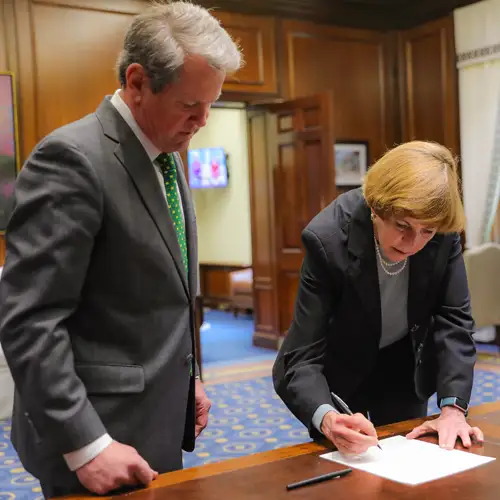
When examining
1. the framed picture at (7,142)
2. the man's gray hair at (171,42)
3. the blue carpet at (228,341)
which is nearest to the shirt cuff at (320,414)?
the man's gray hair at (171,42)

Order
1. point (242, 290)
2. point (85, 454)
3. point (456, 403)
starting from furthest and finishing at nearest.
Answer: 1. point (242, 290)
2. point (456, 403)
3. point (85, 454)

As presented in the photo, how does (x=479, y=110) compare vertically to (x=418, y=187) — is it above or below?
above

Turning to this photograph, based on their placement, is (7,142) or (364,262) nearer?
(364,262)

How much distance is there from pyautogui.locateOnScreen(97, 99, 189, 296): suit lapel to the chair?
25.8 ft

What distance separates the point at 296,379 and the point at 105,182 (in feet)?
2.37

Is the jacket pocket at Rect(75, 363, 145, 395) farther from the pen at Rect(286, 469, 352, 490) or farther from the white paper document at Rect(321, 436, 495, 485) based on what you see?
the white paper document at Rect(321, 436, 495, 485)

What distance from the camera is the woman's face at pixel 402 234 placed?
5.47 feet

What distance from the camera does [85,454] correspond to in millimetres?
1271

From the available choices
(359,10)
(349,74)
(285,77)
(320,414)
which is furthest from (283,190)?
(320,414)

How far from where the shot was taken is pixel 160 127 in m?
1.42

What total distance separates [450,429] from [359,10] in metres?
6.35

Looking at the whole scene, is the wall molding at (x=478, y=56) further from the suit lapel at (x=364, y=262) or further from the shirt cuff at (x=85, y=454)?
the shirt cuff at (x=85, y=454)

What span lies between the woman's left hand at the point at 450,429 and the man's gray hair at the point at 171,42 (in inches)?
37.5

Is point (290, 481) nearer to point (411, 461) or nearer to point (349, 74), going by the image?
point (411, 461)
